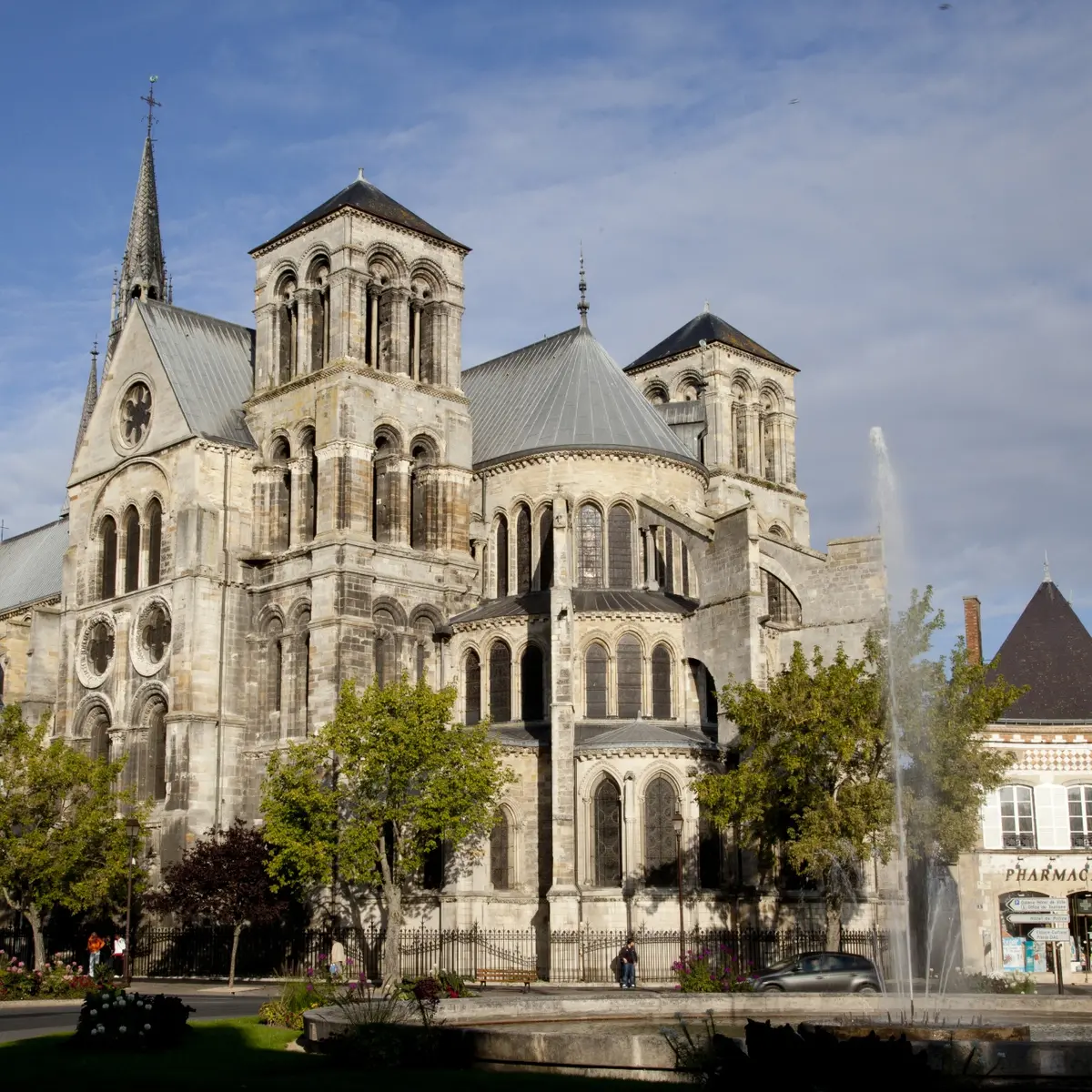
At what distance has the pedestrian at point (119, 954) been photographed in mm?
41375

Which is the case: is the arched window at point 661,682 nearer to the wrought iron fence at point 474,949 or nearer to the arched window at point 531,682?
the arched window at point 531,682

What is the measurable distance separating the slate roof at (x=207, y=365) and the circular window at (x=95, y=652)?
7.73 metres

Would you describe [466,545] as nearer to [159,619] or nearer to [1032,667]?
[159,619]

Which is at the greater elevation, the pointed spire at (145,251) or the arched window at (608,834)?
the pointed spire at (145,251)

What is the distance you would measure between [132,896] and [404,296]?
21210mm

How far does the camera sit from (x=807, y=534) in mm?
61812

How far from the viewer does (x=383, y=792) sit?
4116cm

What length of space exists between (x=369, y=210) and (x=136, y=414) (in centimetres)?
1111

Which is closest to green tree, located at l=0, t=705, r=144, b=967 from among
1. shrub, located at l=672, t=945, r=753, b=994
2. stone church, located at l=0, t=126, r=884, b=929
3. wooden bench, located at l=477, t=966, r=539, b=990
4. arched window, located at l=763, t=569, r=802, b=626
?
stone church, located at l=0, t=126, r=884, b=929

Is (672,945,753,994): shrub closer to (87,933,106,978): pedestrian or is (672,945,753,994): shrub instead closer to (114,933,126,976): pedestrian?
(114,933,126,976): pedestrian

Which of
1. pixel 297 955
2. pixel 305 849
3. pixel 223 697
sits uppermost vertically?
pixel 223 697

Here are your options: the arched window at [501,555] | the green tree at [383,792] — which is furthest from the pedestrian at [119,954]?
the arched window at [501,555]

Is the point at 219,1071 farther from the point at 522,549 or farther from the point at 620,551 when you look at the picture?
the point at 522,549

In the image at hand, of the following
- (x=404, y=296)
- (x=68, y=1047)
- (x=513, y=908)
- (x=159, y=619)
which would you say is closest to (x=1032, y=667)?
(x=513, y=908)
